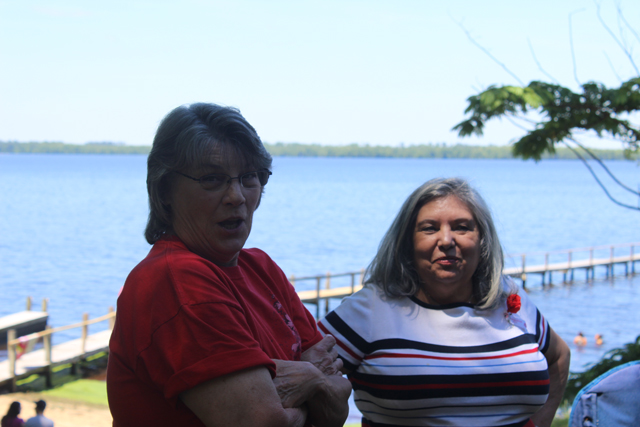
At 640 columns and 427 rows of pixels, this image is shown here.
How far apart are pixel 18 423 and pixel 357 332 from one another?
24.6 feet

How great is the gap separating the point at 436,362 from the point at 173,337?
1381 millimetres

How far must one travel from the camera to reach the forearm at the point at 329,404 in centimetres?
181

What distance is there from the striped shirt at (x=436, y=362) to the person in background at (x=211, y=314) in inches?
18.2

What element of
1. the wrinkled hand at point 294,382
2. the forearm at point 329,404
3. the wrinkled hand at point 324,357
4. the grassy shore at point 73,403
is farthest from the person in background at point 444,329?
the grassy shore at point 73,403

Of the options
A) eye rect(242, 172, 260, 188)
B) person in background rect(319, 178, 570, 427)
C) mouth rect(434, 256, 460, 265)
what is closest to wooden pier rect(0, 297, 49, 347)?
person in background rect(319, 178, 570, 427)

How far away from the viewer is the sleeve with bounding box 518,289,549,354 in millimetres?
2740

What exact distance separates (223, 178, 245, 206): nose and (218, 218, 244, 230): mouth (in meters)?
0.06

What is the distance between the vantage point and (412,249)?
8.92ft

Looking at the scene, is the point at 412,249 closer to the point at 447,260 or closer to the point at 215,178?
the point at 447,260

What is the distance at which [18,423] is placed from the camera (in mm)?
7977

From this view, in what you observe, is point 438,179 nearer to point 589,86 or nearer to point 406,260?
point 406,260

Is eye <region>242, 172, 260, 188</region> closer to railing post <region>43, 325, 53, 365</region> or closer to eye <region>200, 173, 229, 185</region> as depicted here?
eye <region>200, 173, 229, 185</region>

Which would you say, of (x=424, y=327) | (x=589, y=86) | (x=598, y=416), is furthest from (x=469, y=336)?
(x=589, y=86)

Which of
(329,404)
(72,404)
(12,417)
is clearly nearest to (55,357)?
(72,404)
